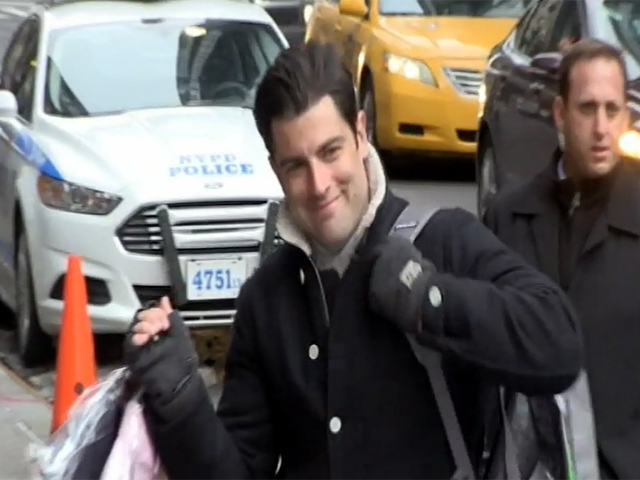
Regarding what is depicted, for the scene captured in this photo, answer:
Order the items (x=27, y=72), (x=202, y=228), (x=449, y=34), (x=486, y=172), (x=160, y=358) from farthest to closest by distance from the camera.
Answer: (x=449, y=34) < (x=486, y=172) < (x=27, y=72) < (x=202, y=228) < (x=160, y=358)

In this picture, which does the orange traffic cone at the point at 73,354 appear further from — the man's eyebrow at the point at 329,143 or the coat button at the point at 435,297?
the coat button at the point at 435,297

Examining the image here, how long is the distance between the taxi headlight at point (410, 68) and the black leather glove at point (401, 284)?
33.4ft

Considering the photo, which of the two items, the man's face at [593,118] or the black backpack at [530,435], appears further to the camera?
the man's face at [593,118]

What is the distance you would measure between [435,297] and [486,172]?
7368 millimetres

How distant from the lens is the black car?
8.19 m

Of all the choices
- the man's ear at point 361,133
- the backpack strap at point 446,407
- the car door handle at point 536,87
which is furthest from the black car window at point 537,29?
the backpack strap at point 446,407

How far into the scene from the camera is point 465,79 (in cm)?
1261

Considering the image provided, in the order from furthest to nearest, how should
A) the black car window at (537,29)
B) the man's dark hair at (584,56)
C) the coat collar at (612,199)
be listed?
the black car window at (537,29) → the man's dark hair at (584,56) → the coat collar at (612,199)

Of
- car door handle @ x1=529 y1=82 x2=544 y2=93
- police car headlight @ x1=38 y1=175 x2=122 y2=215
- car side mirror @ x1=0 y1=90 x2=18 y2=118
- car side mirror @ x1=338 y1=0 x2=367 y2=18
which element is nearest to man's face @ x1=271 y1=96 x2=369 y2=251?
police car headlight @ x1=38 y1=175 x2=122 y2=215

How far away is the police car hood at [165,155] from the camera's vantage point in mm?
7590

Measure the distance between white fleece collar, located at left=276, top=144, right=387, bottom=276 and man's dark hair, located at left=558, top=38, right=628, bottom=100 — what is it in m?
0.85

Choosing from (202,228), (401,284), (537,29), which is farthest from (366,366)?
(537,29)

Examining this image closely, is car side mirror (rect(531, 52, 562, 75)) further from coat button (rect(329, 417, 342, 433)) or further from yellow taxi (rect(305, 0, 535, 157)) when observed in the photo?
coat button (rect(329, 417, 342, 433))

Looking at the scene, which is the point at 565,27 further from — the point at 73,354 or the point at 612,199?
the point at 612,199
